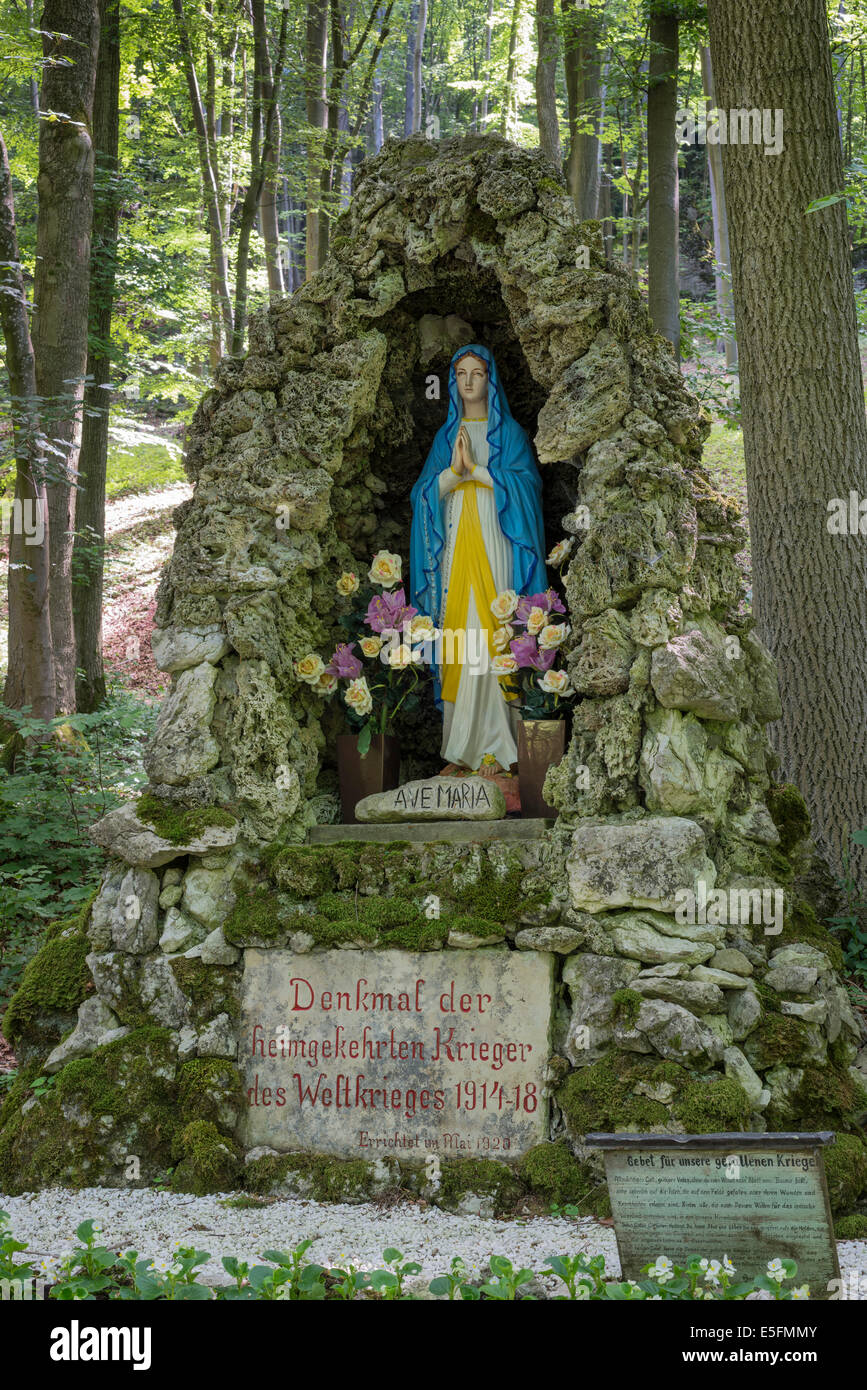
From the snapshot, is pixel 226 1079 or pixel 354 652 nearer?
pixel 226 1079

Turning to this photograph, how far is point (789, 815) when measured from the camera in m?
5.24

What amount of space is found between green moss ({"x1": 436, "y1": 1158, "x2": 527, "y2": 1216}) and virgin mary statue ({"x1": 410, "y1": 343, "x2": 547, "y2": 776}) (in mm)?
1939

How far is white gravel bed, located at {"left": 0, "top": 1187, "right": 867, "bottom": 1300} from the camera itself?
376 cm

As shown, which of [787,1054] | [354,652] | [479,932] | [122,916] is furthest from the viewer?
[354,652]

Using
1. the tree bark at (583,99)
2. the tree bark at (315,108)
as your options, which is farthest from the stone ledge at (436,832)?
the tree bark at (315,108)

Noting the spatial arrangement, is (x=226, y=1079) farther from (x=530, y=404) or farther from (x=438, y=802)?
(x=530, y=404)

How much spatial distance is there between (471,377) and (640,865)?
280cm

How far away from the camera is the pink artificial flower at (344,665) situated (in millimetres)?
5719

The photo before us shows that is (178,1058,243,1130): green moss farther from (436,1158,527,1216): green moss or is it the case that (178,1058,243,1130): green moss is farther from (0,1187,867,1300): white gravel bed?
(436,1158,527,1216): green moss

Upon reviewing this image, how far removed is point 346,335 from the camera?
5.83 metres

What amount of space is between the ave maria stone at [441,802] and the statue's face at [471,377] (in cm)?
205

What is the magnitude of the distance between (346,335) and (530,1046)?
3.53 meters

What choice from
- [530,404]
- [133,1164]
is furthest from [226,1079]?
[530,404]

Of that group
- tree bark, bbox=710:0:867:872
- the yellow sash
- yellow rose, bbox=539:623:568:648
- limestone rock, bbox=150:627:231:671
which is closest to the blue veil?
the yellow sash
